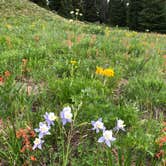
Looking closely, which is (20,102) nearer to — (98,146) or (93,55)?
(98,146)

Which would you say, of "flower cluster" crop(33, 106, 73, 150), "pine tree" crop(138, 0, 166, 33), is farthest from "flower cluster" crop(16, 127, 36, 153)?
"pine tree" crop(138, 0, 166, 33)

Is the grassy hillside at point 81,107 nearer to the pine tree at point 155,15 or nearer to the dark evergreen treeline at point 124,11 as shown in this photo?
the dark evergreen treeline at point 124,11

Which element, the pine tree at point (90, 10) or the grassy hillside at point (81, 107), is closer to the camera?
the grassy hillside at point (81, 107)

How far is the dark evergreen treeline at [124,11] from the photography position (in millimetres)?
40750

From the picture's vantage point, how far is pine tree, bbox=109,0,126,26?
55.1 metres

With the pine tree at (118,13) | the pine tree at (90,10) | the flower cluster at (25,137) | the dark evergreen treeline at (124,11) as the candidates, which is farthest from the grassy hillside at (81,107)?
the pine tree at (90,10)

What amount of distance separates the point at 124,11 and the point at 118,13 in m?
1.09

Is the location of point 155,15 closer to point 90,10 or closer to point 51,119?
point 90,10

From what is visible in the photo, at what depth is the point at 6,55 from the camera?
512cm

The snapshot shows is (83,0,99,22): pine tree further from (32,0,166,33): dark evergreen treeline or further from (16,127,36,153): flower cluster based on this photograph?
(16,127,36,153): flower cluster

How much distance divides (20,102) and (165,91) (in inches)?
73.3

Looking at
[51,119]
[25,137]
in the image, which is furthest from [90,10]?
[51,119]

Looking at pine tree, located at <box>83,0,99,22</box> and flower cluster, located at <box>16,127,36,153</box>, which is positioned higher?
flower cluster, located at <box>16,127,36,153</box>

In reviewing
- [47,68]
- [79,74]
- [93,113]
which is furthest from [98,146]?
[47,68]
